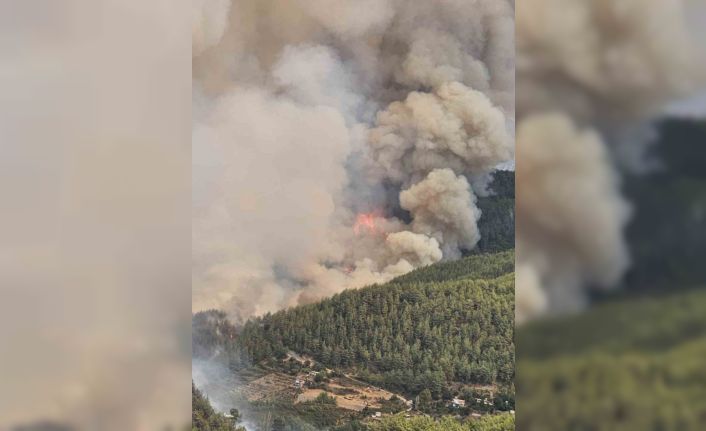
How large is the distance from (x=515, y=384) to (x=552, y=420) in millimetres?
230

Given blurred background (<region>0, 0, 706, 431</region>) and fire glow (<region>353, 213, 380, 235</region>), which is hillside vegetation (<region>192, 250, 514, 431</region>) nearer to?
blurred background (<region>0, 0, 706, 431</region>)

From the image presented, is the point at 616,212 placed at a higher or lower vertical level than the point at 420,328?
higher

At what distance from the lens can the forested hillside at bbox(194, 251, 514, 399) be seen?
11.5ft

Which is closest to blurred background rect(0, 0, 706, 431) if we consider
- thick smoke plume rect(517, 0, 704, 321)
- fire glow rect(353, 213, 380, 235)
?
thick smoke plume rect(517, 0, 704, 321)

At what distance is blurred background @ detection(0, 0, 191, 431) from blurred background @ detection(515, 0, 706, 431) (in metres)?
1.68

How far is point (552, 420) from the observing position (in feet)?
11.0

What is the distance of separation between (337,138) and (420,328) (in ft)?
3.19

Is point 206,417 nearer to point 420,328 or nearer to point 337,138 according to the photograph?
point 420,328

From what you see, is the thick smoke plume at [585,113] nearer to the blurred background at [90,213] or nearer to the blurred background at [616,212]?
the blurred background at [616,212]

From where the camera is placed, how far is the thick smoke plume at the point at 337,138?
352 centimetres

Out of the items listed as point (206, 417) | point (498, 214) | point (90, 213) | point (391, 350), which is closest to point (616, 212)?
point (498, 214)

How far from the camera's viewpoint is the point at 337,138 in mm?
3588

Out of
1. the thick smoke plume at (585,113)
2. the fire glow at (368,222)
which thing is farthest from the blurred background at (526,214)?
the fire glow at (368,222)

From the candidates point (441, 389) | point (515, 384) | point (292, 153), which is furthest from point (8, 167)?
point (515, 384)
